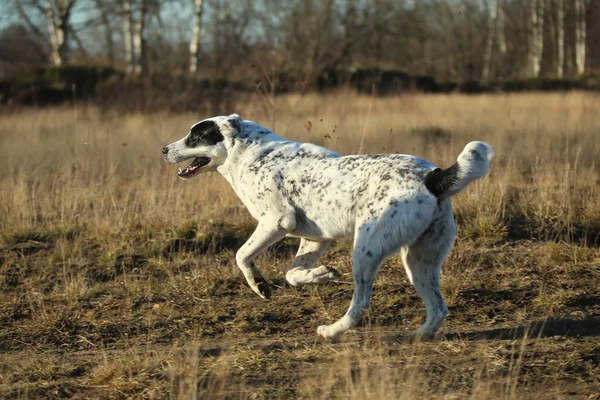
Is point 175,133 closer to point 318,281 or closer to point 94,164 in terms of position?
point 94,164

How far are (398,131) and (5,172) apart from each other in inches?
262

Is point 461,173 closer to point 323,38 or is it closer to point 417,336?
point 417,336

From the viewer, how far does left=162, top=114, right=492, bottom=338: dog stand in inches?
178

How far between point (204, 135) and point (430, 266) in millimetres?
2172

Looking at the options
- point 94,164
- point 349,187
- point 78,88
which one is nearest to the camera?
point 349,187

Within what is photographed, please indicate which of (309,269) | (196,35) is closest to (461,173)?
(309,269)

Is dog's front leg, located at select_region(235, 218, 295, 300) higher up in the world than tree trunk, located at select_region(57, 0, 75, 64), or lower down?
lower down

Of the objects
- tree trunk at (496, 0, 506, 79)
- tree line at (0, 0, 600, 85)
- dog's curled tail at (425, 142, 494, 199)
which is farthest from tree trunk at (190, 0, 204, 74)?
dog's curled tail at (425, 142, 494, 199)

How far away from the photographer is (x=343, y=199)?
4.90 meters

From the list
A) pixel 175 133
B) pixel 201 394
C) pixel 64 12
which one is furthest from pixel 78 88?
pixel 201 394

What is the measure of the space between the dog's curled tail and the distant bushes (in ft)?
39.7

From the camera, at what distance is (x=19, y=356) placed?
16.4 feet

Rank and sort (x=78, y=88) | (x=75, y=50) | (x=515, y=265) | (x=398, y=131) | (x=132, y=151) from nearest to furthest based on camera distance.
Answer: (x=515, y=265), (x=132, y=151), (x=398, y=131), (x=78, y=88), (x=75, y=50)

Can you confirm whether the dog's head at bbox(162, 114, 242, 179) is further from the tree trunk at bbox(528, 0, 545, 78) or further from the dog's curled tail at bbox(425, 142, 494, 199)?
the tree trunk at bbox(528, 0, 545, 78)
